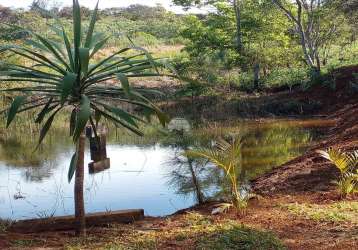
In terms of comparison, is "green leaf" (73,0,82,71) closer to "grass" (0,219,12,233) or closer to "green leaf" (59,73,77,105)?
"green leaf" (59,73,77,105)

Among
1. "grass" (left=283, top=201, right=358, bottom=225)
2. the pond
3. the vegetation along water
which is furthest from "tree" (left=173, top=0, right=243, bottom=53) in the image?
"grass" (left=283, top=201, right=358, bottom=225)

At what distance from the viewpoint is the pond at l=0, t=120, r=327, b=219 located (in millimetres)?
7750

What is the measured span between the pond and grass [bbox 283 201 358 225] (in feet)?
5.56

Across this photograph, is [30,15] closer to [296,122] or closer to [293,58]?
[293,58]

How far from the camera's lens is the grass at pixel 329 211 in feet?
15.9

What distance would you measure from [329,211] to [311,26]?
Result: 18473 millimetres

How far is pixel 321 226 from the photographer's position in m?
4.71

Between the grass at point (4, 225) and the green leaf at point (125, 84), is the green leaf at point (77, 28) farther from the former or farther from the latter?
the grass at point (4, 225)

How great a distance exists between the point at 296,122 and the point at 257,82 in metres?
7.16

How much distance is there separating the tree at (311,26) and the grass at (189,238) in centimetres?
1759

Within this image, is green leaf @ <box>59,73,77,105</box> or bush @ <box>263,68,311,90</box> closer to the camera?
green leaf @ <box>59,73,77,105</box>

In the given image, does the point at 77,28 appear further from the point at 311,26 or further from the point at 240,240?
the point at 311,26

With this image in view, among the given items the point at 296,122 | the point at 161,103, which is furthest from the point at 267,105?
the point at 161,103

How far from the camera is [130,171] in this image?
9.98m
